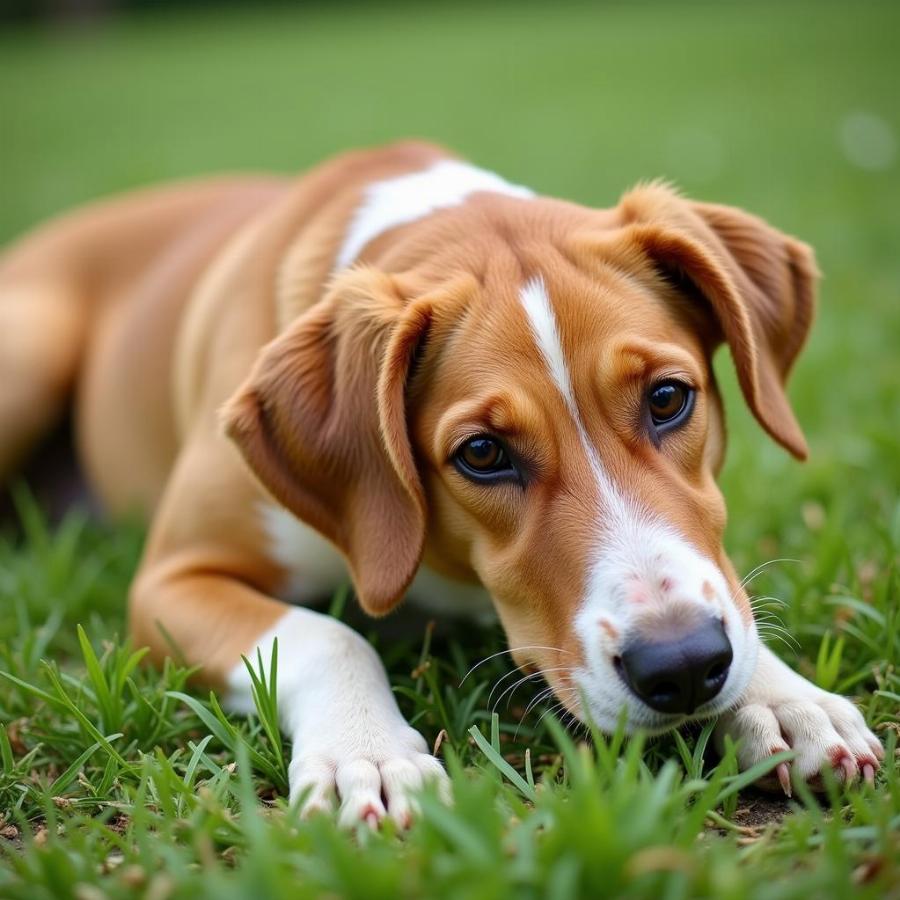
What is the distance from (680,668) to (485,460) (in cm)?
93

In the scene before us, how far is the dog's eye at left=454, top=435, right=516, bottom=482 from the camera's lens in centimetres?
357

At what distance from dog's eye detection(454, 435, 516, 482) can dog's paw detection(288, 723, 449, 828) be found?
81 centimetres

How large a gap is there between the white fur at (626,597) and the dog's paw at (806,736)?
0.14 metres

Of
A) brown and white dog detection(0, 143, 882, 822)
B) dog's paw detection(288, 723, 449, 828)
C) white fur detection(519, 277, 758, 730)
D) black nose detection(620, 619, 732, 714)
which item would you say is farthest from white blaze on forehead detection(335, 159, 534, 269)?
black nose detection(620, 619, 732, 714)

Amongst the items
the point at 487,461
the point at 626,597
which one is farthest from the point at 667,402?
the point at 626,597

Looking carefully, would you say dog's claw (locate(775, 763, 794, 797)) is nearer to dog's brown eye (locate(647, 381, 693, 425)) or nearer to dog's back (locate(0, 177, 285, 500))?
dog's brown eye (locate(647, 381, 693, 425))

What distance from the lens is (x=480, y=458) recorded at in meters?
3.60

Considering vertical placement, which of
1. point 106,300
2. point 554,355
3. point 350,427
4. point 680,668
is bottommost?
point 106,300

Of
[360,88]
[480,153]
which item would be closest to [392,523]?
[480,153]

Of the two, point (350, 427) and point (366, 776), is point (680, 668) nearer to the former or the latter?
point (366, 776)

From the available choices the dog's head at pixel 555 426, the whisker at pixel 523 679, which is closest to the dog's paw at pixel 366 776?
the whisker at pixel 523 679

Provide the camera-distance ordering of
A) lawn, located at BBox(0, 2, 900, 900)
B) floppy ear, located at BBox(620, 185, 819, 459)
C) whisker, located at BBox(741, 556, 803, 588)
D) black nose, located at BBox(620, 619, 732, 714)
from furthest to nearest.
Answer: floppy ear, located at BBox(620, 185, 819, 459), whisker, located at BBox(741, 556, 803, 588), black nose, located at BBox(620, 619, 732, 714), lawn, located at BBox(0, 2, 900, 900)

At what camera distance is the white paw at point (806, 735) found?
10.4 feet

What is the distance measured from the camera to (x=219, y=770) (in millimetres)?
3375
